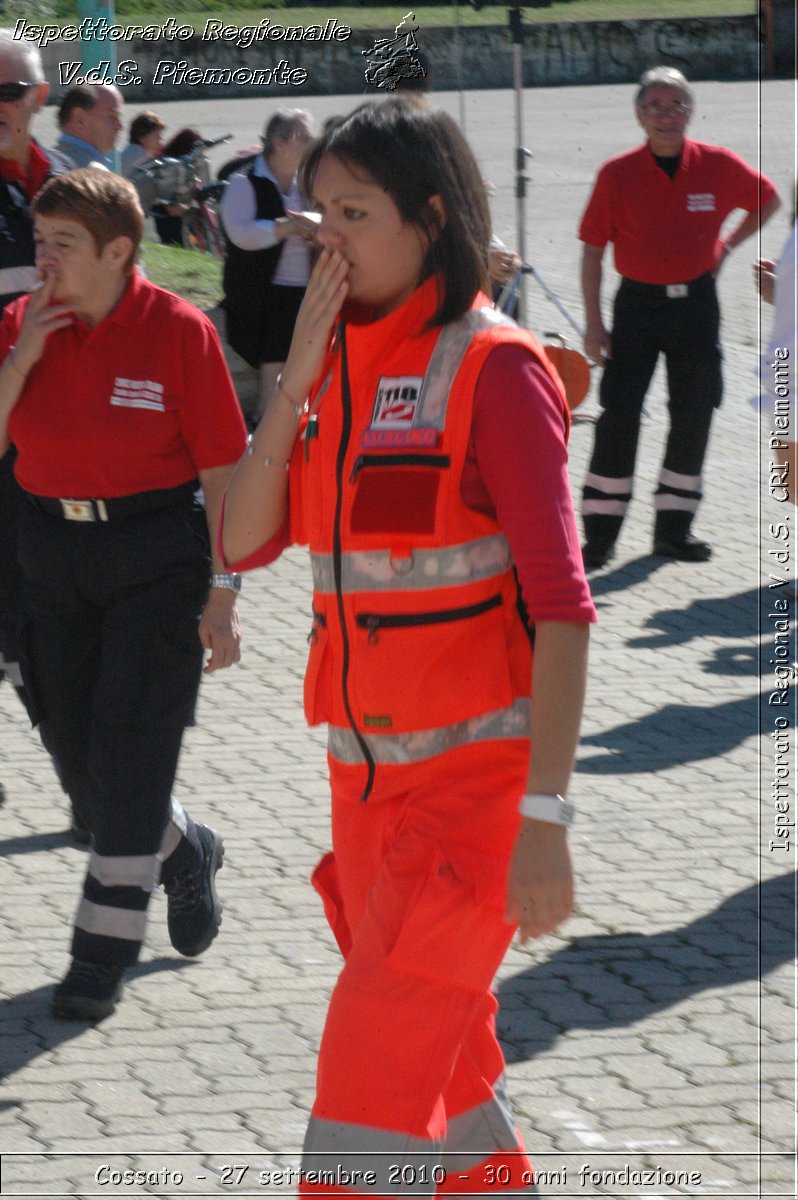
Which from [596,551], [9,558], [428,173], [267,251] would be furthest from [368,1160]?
[267,251]

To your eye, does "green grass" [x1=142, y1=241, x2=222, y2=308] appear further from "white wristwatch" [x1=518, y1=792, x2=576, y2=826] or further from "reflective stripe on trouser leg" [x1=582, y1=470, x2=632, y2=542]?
"white wristwatch" [x1=518, y1=792, x2=576, y2=826]

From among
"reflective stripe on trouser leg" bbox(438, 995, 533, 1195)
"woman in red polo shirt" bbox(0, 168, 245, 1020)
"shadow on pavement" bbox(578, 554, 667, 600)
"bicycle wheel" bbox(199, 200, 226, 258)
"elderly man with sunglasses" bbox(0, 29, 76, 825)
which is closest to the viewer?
"reflective stripe on trouser leg" bbox(438, 995, 533, 1195)

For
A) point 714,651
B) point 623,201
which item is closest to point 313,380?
point 714,651

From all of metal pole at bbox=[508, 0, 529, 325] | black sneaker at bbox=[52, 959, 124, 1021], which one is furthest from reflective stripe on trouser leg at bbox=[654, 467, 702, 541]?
black sneaker at bbox=[52, 959, 124, 1021]

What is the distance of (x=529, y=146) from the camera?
26.4m

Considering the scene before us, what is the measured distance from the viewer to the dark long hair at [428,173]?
2.57 meters

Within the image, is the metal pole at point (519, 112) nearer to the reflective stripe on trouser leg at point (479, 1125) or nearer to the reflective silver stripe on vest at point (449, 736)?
the reflective silver stripe on vest at point (449, 736)

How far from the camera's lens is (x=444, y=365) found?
8.41 feet

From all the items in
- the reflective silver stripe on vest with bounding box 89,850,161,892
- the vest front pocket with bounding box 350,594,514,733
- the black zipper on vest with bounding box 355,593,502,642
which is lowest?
the reflective silver stripe on vest with bounding box 89,850,161,892

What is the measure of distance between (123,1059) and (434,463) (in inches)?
83.7

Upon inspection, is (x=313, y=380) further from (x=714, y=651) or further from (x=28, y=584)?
(x=714, y=651)

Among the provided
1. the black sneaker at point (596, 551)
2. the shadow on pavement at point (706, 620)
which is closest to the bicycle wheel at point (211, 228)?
the black sneaker at point (596, 551)

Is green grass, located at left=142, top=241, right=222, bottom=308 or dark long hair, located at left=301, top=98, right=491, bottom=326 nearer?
dark long hair, located at left=301, top=98, right=491, bottom=326

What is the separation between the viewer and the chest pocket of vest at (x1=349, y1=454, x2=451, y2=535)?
8.33ft
